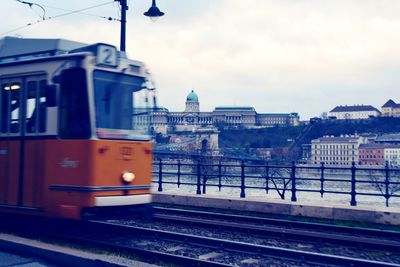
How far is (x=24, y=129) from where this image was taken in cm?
950

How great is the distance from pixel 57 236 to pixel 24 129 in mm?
2239

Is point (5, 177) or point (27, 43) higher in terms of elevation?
point (27, 43)

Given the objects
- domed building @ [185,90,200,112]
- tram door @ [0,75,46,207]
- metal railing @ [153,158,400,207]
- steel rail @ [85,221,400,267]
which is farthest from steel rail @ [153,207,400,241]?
domed building @ [185,90,200,112]

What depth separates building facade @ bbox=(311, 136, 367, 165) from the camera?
2095cm

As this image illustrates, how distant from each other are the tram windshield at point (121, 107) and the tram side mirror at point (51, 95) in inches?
30.4

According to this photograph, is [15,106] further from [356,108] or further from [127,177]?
[356,108]

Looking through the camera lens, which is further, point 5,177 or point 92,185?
point 5,177

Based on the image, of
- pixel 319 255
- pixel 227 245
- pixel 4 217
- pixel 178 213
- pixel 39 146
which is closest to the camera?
pixel 319 255

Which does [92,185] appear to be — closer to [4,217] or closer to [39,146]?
[39,146]

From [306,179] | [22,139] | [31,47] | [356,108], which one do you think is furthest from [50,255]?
[356,108]

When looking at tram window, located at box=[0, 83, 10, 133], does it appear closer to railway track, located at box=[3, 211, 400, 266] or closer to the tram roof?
the tram roof

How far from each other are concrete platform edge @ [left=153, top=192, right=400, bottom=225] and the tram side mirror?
20.6ft

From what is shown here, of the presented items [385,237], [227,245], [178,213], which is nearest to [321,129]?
[178,213]

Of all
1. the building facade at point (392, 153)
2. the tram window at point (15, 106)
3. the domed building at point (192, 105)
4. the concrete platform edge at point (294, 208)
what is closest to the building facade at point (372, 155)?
the building facade at point (392, 153)
